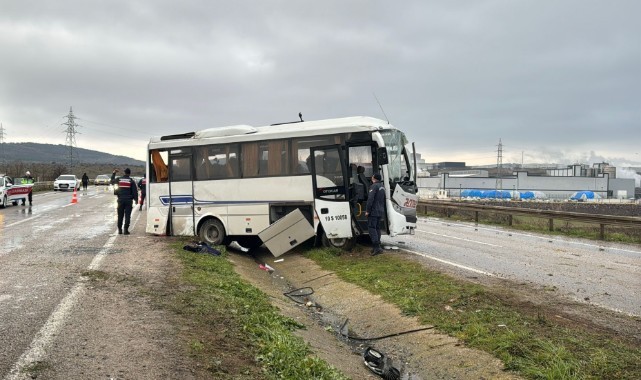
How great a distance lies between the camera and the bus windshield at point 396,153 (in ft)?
42.2

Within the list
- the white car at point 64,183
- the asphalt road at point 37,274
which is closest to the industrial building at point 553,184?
the white car at point 64,183

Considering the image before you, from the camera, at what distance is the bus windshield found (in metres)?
12.9

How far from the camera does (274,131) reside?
13727 millimetres

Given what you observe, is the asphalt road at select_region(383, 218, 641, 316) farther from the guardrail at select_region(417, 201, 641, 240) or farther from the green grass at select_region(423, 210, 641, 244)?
the green grass at select_region(423, 210, 641, 244)

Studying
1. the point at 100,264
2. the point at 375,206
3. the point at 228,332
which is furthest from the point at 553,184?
the point at 228,332

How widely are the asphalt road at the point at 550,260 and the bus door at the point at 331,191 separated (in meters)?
2.20

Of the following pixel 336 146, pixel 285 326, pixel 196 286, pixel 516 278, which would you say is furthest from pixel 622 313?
pixel 336 146

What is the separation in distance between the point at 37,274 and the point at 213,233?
241 inches

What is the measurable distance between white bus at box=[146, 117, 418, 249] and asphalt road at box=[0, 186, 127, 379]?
2.58 metres

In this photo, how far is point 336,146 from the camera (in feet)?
41.7

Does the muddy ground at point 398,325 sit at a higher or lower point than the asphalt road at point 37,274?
lower

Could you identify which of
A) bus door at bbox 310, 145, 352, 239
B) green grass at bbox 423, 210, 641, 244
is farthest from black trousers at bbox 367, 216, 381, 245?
green grass at bbox 423, 210, 641, 244

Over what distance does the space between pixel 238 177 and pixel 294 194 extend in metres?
1.77

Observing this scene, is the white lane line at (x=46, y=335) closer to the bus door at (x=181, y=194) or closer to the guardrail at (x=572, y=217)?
the bus door at (x=181, y=194)
